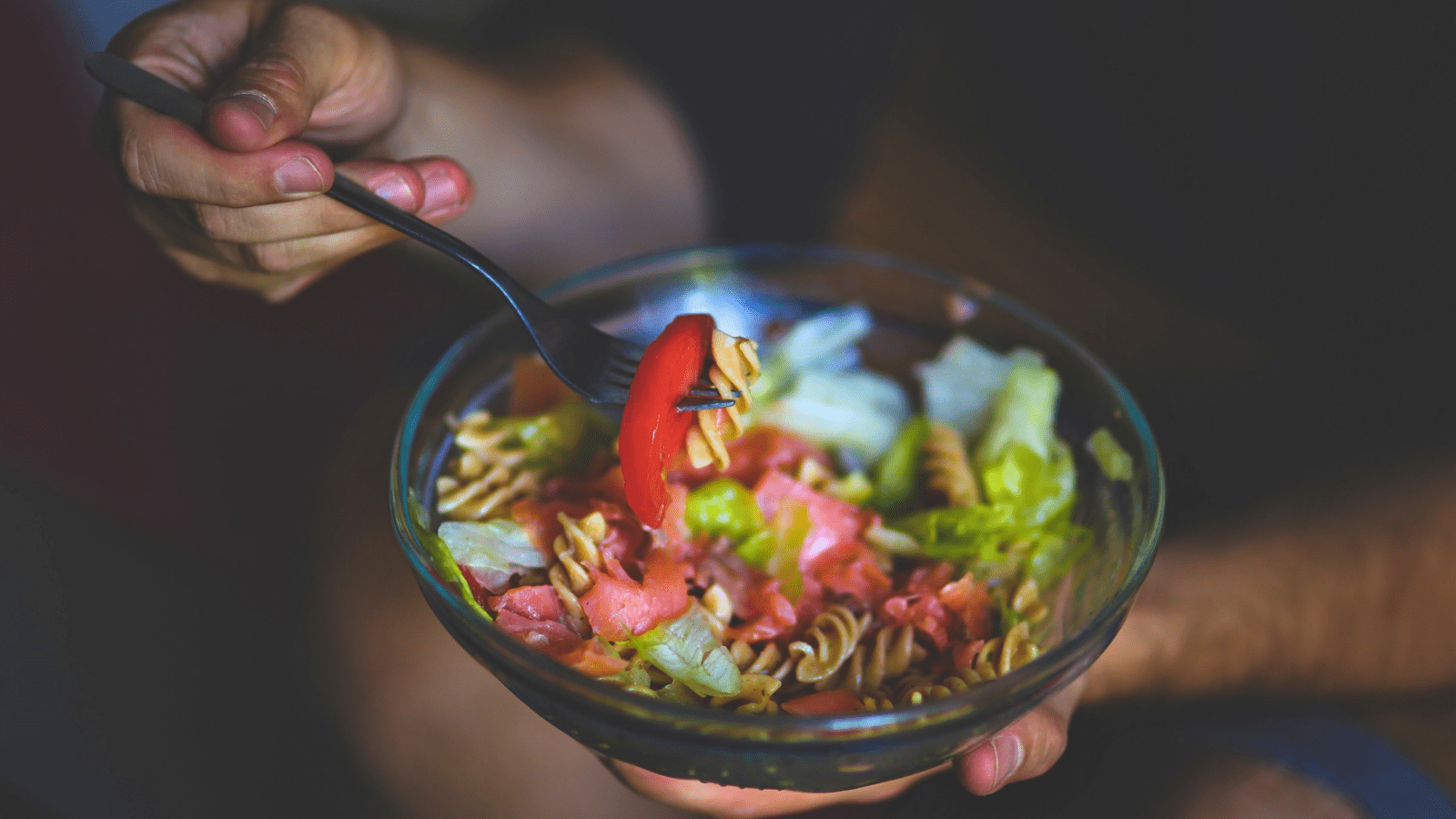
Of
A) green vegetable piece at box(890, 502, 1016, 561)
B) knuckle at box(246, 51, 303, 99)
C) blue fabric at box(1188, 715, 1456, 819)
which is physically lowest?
blue fabric at box(1188, 715, 1456, 819)

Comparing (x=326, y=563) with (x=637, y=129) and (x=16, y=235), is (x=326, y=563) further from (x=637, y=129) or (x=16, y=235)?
(x=16, y=235)

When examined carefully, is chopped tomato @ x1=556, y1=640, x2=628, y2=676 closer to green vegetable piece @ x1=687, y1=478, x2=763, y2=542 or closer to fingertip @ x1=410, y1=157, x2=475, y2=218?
green vegetable piece @ x1=687, y1=478, x2=763, y2=542

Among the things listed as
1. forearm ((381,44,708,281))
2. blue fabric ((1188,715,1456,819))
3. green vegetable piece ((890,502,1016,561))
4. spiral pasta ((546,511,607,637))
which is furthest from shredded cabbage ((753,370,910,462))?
forearm ((381,44,708,281))

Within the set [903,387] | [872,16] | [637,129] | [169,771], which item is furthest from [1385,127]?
[169,771]

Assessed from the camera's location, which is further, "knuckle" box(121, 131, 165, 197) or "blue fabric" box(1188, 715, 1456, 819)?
"blue fabric" box(1188, 715, 1456, 819)

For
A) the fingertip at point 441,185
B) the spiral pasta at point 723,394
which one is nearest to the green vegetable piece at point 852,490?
the spiral pasta at point 723,394

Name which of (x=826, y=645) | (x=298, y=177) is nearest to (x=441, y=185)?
(x=298, y=177)
